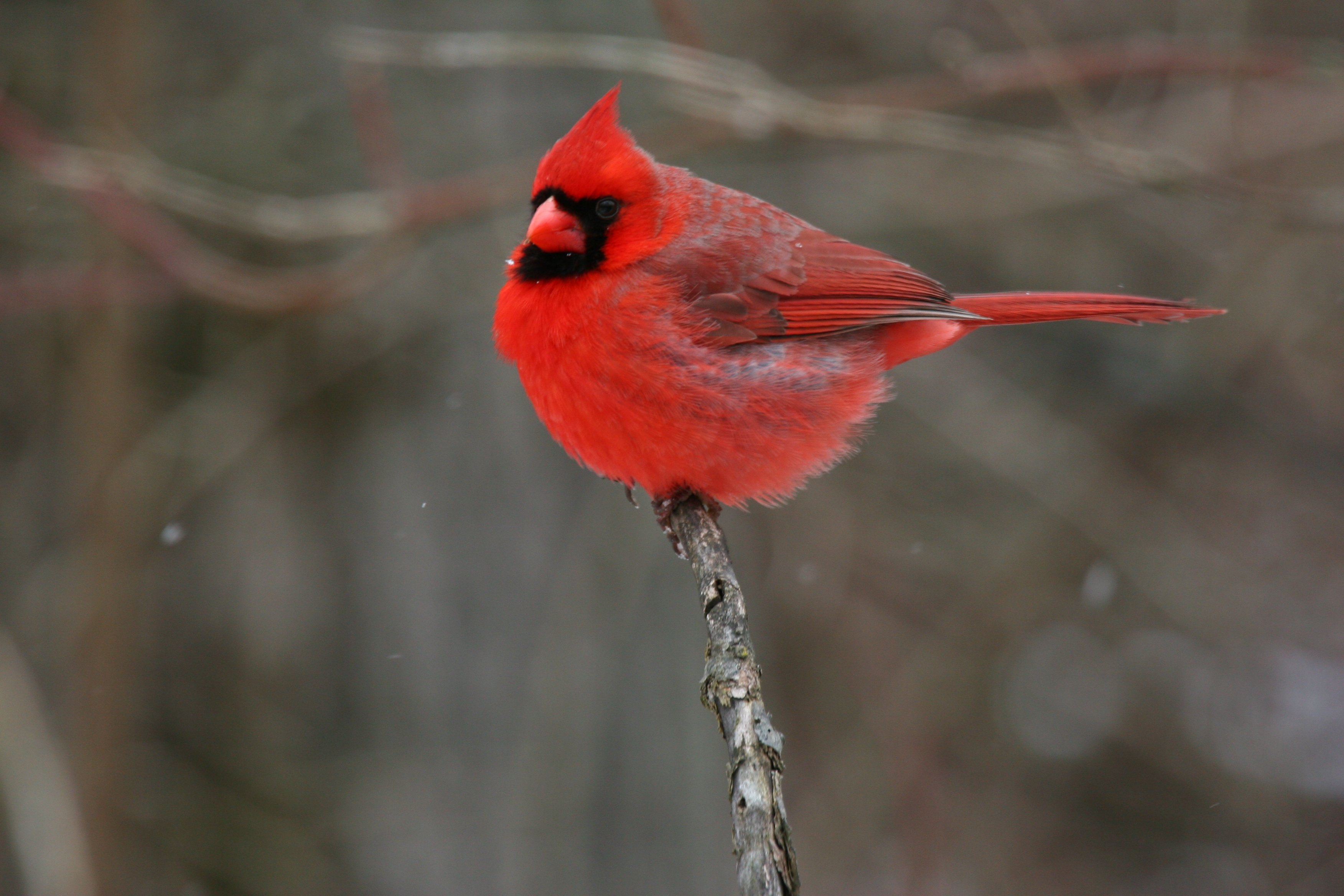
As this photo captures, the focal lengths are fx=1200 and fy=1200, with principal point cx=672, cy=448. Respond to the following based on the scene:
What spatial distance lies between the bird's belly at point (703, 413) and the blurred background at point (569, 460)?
3.38 ft

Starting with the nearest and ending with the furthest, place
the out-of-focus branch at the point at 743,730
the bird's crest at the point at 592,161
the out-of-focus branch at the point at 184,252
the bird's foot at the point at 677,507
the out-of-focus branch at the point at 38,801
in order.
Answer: the out-of-focus branch at the point at 743,730 → the bird's crest at the point at 592,161 → the bird's foot at the point at 677,507 → the out-of-focus branch at the point at 184,252 → the out-of-focus branch at the point at 38,801

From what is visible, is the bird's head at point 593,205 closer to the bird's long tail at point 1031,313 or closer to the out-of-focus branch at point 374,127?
the bird's long tail at point 1031,313

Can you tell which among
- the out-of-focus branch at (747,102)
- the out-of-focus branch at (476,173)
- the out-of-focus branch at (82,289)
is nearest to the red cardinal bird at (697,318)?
the out-of-focus branch at (747,102)

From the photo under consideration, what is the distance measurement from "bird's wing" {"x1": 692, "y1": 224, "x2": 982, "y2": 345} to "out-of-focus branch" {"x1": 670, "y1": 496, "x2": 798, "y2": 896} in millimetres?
657

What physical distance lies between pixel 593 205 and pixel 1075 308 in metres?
1.32

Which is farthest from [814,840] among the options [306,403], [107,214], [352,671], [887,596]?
[107,214]

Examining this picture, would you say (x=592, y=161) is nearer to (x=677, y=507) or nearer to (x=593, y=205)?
(x=593, y=205)

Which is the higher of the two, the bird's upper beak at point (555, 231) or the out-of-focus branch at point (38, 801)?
the bird's upper beak at point (555, 231)

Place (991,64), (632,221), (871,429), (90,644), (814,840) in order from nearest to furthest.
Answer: (632,221)
(871,429)
(991,64)
(90,644)
(814,840)

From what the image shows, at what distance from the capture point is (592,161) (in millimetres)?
2844

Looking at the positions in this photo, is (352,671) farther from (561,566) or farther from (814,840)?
(814,840)

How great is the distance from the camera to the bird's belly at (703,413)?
2824 millimetres

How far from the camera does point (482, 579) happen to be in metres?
4.96

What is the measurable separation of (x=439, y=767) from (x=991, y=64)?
3544 millimetres
